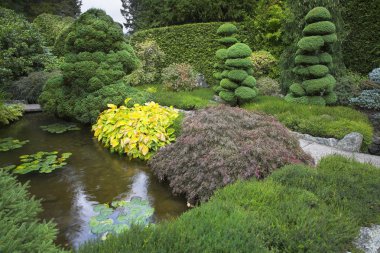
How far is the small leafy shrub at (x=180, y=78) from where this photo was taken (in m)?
11.5

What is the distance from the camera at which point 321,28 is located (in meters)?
7.95

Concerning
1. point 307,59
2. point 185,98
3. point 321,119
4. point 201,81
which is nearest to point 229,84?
point 185,98

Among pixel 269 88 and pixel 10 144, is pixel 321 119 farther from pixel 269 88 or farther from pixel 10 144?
pixel 10 144

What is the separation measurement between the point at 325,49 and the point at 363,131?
3178 millimetres

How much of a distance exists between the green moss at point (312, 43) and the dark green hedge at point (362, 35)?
251 centimetres

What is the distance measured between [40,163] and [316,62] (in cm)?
688

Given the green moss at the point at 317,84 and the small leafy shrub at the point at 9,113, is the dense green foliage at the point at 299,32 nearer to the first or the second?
the green moss at the point at 317,84

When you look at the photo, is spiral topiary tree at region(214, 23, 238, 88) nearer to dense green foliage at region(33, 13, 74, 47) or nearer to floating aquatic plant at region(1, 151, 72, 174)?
floating aquatic plant at region(1, 151, 72, 174)

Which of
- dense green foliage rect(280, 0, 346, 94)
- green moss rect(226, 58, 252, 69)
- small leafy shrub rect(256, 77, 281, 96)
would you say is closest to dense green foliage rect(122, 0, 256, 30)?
dense green foliage rect(280, 0, 346, 94)

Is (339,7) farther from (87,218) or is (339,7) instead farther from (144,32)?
(87,218)

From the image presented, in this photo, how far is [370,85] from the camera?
845 centimetres

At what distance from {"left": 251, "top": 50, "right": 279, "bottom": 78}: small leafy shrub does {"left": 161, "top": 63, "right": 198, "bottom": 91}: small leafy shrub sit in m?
2.30

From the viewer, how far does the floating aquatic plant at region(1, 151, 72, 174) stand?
5.44 m

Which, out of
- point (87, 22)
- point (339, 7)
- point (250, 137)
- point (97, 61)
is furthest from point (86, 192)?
point (339, 7)
